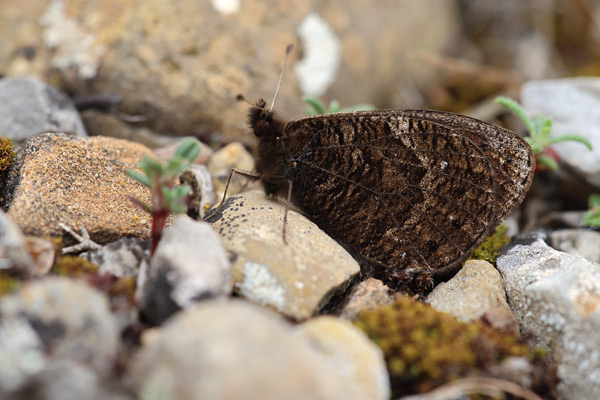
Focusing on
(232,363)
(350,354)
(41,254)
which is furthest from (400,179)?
(41,254)

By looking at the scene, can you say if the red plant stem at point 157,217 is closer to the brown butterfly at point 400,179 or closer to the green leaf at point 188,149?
the green leaf at point 188,149

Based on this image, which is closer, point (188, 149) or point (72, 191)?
point (188, 149)

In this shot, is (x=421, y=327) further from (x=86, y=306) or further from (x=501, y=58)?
(x=501, y=58)

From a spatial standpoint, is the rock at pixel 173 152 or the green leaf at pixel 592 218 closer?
the green leaf at pixel 592 218

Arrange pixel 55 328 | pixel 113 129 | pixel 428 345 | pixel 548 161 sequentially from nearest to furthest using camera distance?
pixel 55 328 < pixel 428 345 < pixel 548 161 < pixel 113 129

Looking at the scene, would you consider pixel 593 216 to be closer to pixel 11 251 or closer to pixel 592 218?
pixel 592 218

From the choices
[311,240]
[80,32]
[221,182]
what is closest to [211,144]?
[221,182]

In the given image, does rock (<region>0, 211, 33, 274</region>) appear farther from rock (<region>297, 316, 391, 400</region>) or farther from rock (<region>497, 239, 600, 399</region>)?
rock (<region>497, 239, 600, 399</region>)

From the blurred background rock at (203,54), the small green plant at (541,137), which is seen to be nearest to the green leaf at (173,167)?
the blurred background rock at (203,54)
